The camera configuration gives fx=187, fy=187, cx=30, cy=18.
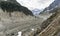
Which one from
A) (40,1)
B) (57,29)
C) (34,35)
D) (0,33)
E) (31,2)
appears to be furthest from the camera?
(31,2)

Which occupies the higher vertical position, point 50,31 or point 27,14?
point 50,31

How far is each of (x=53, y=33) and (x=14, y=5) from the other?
9306 millimetres

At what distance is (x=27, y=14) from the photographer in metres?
13.9

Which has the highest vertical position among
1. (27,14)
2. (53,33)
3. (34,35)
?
(53,33)

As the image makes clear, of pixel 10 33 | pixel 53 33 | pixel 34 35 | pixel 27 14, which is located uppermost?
pixel 53 33

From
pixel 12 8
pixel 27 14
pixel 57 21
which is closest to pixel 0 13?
pixel 12 8

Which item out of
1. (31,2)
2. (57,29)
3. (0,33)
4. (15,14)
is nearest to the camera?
(57,29)

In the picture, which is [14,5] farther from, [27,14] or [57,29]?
[57,29]

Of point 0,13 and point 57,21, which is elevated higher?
point 57,21

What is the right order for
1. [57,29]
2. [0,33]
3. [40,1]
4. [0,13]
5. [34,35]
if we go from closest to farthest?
[57,29] < [34,35] < [0,33] < [0,13] < [40,1]

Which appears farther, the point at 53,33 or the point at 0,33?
the point at 0,33

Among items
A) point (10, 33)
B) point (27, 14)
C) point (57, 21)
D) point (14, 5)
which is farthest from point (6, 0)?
point (57, 21)

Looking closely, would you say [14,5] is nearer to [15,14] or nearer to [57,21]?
[15,14]

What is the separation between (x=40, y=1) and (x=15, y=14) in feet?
9.51
